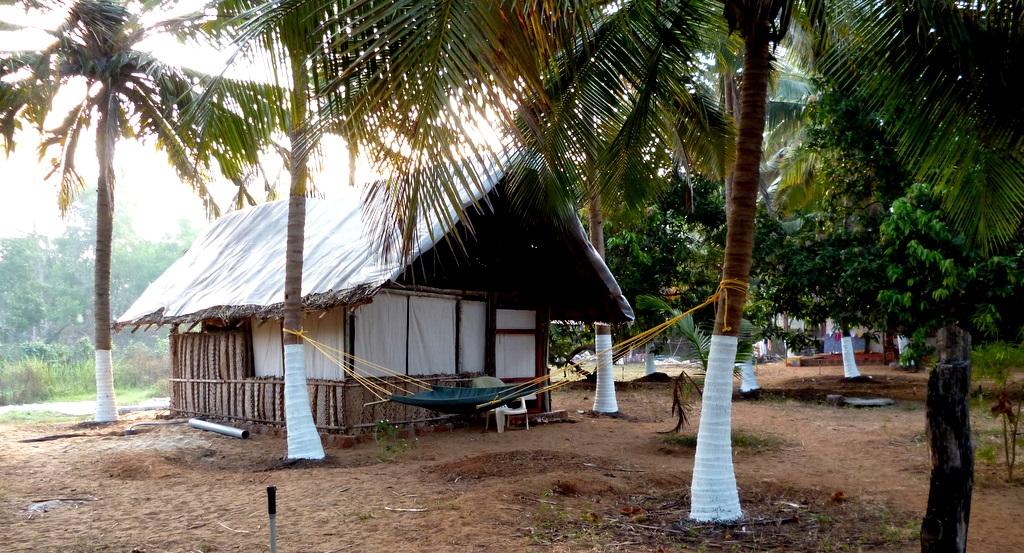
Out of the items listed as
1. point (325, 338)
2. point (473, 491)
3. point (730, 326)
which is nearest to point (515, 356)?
point (325, 338)

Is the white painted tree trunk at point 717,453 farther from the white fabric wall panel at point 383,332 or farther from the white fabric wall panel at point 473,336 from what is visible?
the white fabric wall panel at point 473,336

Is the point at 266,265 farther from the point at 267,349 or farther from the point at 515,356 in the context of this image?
the point at 515,356

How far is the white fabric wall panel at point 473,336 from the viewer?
1170cm

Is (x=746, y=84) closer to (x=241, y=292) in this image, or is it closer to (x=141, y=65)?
(x=241, y=292)

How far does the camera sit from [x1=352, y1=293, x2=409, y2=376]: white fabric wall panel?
33.6ft

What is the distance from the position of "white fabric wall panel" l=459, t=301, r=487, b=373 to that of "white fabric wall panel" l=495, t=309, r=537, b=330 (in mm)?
330

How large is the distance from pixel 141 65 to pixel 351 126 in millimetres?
10056

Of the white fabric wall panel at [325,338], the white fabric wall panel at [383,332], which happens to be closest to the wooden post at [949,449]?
the white fabric wall panel at [383,332]

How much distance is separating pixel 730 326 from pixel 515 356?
714cm

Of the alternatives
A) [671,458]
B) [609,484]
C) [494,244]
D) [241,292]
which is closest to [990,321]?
[671,458]

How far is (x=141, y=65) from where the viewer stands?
40.1 ft

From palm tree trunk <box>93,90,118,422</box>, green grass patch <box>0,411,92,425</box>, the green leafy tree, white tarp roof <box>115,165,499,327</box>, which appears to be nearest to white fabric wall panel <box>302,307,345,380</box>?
white tarp roof <box>115,165,499,327</box>

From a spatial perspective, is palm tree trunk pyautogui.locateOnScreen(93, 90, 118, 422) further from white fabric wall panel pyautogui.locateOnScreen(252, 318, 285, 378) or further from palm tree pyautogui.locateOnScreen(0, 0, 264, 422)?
white fabric wall panel pyautogui.locateOnScreen(252, 318, 285, 378)

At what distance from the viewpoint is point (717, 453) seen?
547 centimetres
